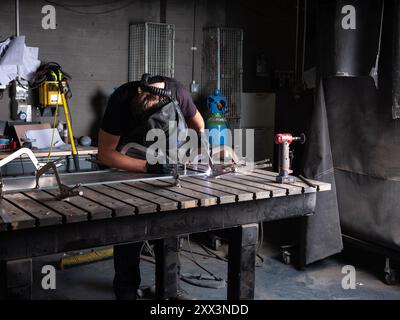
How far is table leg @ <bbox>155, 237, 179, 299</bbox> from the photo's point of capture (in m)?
2.85

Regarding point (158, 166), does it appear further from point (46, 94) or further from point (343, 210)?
point (46, 94)

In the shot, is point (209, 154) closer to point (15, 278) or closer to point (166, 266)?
point (166, 266)

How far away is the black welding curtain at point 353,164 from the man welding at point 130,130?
4.59 ft

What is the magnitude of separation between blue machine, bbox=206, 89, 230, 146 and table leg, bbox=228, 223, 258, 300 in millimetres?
2561


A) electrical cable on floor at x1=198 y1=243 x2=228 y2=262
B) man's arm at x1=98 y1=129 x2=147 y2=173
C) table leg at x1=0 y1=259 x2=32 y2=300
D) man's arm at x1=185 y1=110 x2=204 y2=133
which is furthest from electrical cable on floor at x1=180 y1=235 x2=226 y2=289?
table leg at x1=0 y1=259 x2=32 y2=300

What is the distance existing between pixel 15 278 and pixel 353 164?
2570mm

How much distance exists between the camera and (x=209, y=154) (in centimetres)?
259

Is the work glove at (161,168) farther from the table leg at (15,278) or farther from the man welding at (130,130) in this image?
the table leg at (15,278)

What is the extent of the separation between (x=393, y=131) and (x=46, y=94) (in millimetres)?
2794

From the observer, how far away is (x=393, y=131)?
11.1 feet

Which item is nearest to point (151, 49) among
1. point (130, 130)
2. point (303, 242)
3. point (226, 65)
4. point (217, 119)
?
point (226, 65)

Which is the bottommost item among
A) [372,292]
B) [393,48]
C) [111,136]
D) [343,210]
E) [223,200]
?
[372,292]

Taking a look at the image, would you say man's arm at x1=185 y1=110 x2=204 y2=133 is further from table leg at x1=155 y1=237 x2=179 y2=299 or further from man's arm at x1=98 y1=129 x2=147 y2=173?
table leg at x1=155 y1=237 x2=179 y2=299

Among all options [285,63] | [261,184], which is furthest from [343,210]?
[285,63]
